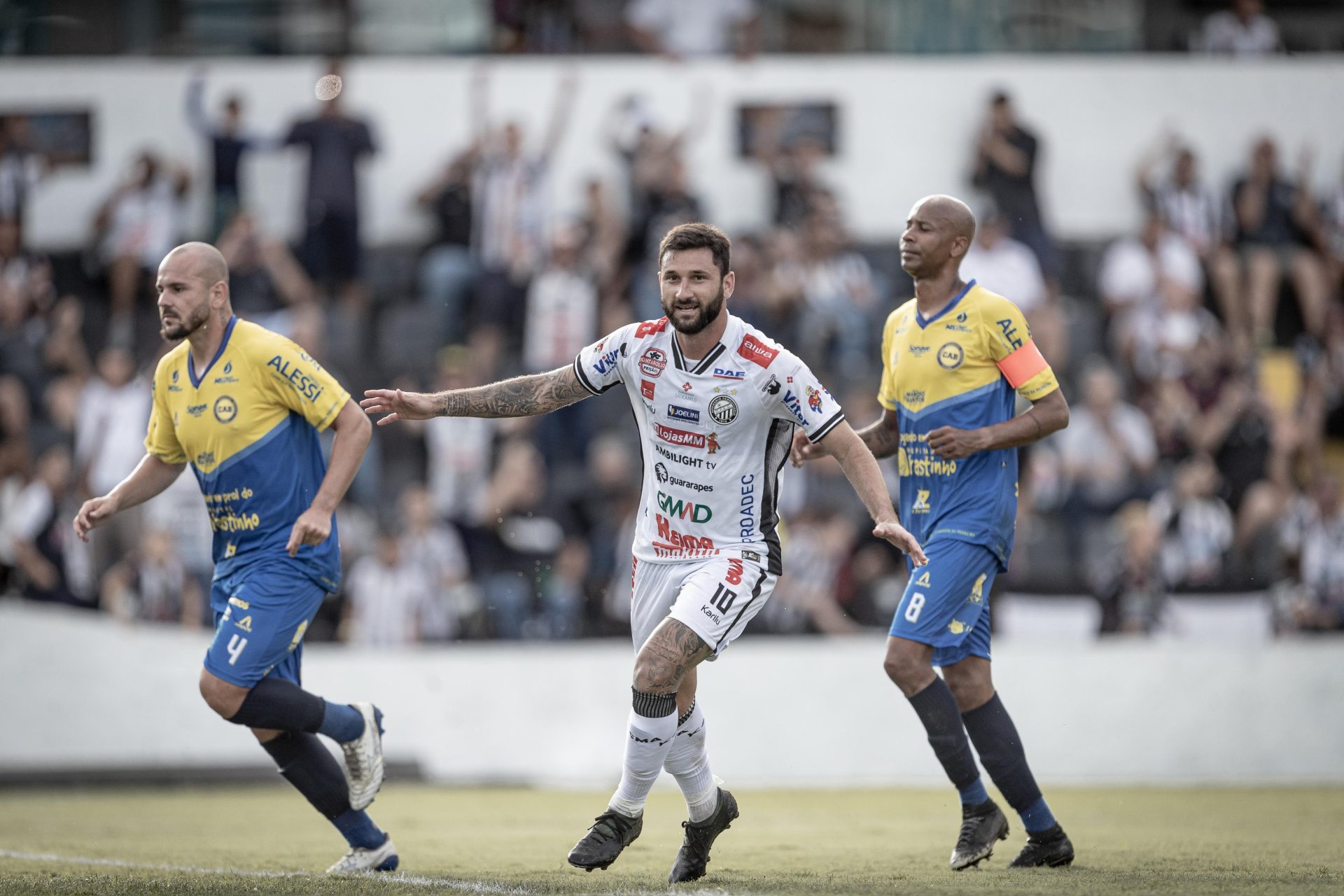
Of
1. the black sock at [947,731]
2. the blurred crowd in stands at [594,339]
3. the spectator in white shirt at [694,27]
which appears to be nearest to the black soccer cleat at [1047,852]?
the black sock at [947,731]

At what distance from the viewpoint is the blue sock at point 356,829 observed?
7691 mm

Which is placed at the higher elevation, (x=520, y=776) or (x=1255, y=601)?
(x=1255, y=601)

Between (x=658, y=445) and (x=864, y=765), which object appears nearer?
(x=658, y=445)

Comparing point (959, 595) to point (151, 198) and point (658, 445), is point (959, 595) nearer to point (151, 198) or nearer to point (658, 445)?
point (658, 445)

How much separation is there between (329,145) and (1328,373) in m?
10.5

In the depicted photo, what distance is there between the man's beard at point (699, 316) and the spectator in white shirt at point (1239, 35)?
14205mm

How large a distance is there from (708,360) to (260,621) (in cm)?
234

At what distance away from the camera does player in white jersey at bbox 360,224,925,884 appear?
6879mm

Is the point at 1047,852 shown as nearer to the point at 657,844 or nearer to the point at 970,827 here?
the point at 970,827

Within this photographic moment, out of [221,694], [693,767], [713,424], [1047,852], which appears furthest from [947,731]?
[221,694]

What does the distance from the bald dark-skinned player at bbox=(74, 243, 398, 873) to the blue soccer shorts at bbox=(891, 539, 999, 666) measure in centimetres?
258

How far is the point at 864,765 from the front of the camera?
1380 cm

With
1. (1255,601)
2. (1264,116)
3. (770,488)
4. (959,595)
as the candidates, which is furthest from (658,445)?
(1264,116)

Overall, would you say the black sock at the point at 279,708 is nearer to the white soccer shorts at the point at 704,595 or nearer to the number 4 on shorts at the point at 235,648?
the number 4 on shorts at the point at 235,648
